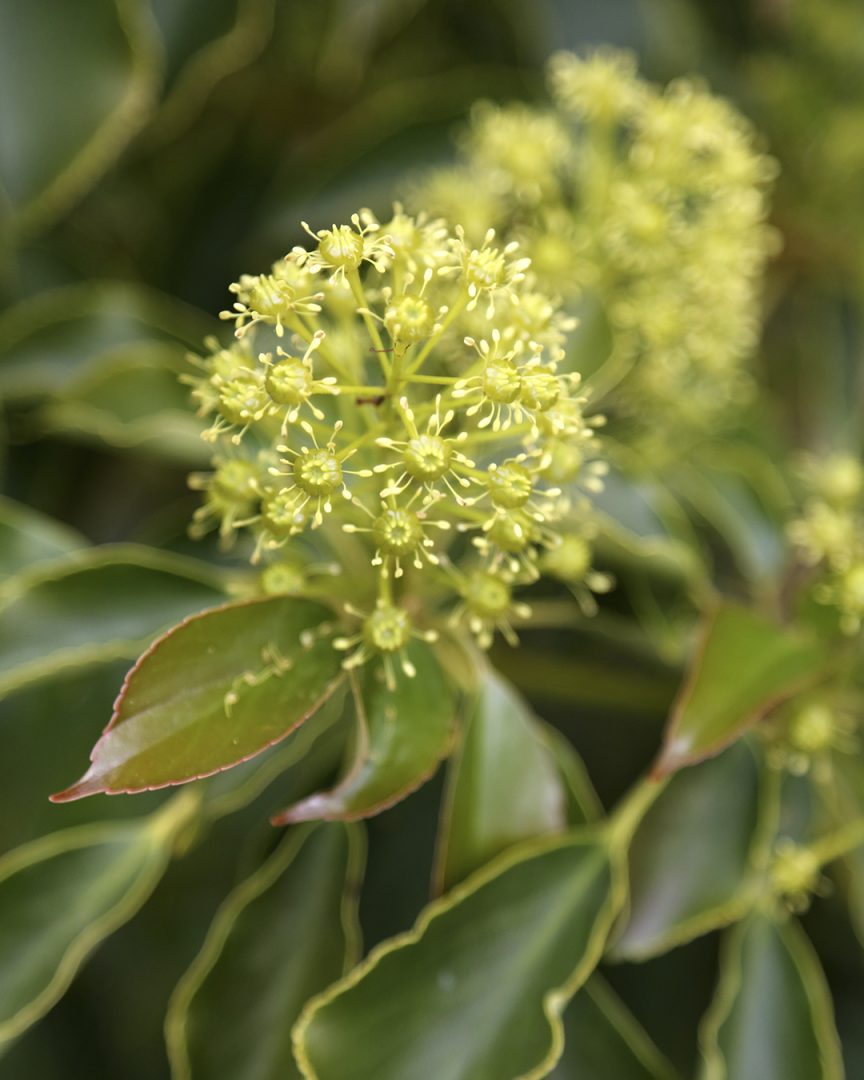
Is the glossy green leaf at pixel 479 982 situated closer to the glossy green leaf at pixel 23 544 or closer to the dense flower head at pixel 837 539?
the dense flower head at pixel 837 539

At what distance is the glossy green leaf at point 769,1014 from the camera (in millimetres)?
811

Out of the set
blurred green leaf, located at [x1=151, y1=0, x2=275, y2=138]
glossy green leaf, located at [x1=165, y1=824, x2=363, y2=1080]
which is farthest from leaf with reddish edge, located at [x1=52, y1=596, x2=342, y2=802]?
blurred green leaf, located at [x1=151, y1=0, x2=275, y2=138]

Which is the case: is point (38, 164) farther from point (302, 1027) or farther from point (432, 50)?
point (302, 1027)

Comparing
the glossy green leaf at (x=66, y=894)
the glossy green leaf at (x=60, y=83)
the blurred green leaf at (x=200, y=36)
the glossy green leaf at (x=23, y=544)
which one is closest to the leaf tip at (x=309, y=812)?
the glossy green leaf at (x=66, y=894)

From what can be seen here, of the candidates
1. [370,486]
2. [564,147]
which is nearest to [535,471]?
[370,486]

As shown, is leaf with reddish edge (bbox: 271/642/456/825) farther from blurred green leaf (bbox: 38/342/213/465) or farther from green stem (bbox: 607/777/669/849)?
blurred green leaf (bbox: 38/342/213/465)

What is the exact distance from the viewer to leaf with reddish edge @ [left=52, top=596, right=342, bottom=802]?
554mm

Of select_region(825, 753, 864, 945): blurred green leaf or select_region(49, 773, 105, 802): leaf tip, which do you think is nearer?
select_region(49, 773, 105, 802): leaf tip

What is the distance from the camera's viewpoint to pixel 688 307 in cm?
93

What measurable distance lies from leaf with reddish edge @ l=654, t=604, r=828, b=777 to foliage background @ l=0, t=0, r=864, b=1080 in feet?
0.59

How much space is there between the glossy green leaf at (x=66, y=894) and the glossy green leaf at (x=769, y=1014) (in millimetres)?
419

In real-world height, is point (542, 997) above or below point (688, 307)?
below

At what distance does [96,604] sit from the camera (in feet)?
2.55

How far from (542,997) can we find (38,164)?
2.63 feet
